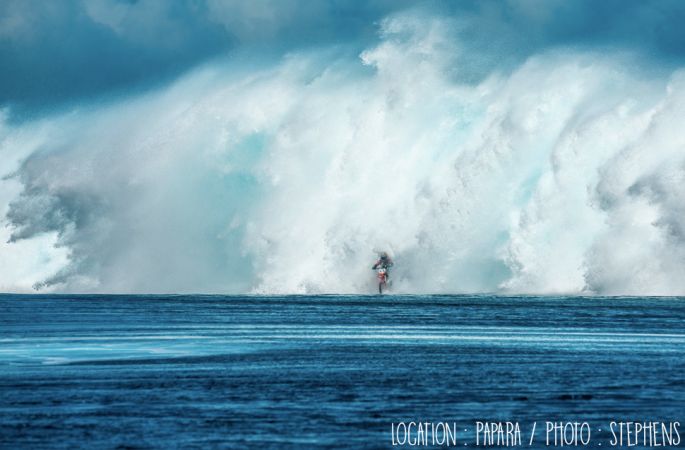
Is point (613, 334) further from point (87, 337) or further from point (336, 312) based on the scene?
point (336, 312)

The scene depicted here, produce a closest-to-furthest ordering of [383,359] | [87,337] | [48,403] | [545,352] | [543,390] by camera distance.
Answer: [48,403] → [543,390] → [383,359] → [545,352] → [87,337]

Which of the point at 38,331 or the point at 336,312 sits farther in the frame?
the point at 336,312

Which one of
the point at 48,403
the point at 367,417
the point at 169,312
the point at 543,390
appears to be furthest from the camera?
the point at 169,312

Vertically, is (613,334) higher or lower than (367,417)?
higher

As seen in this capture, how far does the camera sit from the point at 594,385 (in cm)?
4062

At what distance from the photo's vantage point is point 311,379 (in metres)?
42.3

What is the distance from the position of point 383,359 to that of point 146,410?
672 inches

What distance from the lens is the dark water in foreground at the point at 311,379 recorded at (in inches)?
1238

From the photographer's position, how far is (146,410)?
3444 centimetres

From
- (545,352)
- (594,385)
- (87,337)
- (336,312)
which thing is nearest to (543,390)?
(594,385)

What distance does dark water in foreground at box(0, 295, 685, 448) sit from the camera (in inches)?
1238

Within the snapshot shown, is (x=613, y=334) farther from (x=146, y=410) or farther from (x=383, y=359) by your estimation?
(x=146, y=410)

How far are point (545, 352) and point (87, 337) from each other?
20.1 m

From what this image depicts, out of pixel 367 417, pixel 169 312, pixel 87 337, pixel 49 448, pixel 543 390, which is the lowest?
pixel 49 448
